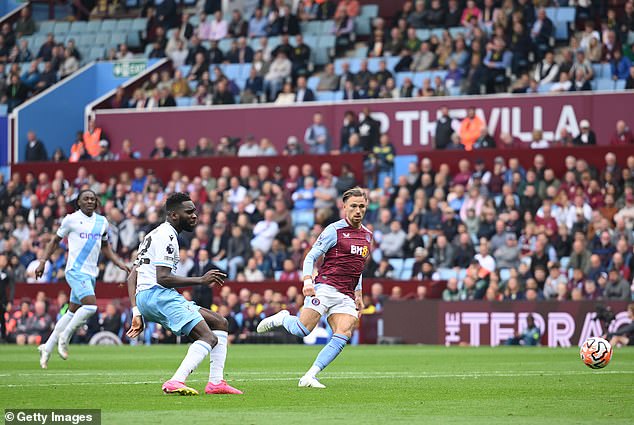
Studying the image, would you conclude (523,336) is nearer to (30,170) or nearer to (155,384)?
(155,384)

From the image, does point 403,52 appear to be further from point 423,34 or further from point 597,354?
point 597,354

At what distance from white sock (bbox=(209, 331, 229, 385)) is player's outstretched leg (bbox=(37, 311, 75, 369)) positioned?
6037 millimetres

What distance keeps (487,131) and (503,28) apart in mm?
3148

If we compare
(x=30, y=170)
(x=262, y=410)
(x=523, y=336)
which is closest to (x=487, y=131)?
(x=523, y=336)

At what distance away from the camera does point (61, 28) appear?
42031 mm

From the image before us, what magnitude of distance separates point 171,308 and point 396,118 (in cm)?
2115

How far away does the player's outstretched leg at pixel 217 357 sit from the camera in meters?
12.3

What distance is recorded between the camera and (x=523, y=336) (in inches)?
1020

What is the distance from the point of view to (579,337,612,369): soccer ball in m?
15.5

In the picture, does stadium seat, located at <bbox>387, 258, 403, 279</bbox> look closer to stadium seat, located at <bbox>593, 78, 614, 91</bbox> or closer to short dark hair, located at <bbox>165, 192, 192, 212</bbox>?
stadium seat, located at <bbox>593, 78, 614, 91</bbox>

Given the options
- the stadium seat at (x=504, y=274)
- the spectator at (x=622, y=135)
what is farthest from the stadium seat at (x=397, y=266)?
the spectator at (x=622, y=135)

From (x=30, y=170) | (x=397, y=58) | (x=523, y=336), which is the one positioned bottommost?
(x=523, y=336)

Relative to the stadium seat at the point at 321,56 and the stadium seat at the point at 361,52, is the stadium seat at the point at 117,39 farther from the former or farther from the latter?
the stadium seat at the point at 361,52

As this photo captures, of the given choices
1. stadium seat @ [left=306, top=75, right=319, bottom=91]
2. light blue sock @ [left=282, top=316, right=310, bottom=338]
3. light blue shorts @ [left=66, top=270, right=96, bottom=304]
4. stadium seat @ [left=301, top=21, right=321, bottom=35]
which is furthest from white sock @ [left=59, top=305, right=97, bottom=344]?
stadium seat @ [left=301, top=21, right=321, bottom=35]
